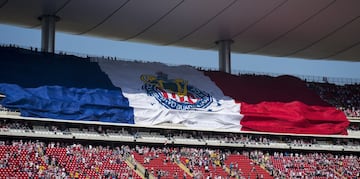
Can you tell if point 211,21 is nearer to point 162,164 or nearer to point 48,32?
point 48,32

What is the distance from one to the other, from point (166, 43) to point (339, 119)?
11.2 metres

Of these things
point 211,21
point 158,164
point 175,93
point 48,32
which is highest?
point 211,21

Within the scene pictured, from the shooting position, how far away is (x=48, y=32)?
135 ft

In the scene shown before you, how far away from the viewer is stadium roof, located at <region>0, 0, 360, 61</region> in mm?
39719

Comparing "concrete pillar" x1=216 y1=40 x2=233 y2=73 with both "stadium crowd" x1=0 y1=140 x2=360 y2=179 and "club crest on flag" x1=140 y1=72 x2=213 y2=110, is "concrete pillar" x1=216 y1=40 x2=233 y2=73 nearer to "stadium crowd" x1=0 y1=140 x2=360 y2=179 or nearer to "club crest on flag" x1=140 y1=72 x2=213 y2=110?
"club crest on flag" x1=140 y1=72 x2=213 y2=110

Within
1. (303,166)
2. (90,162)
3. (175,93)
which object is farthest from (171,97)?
(90,162)

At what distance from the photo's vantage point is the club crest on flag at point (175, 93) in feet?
136

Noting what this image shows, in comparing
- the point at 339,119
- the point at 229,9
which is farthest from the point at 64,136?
the point at 339,119

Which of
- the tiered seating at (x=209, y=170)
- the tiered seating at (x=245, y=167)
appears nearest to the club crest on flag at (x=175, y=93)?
the tiered seating at (x=245, y=167)

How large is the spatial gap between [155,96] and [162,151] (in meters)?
4.37

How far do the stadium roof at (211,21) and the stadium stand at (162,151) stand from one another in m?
2.37

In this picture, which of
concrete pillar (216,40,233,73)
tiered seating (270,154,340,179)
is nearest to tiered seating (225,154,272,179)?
tiered seating (270,154,340,179)

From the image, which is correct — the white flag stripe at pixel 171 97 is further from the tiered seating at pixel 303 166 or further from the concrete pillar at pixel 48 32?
the tiered seating at pixel 303 166

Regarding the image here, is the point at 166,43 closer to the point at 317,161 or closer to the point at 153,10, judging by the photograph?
the point at 153,10
